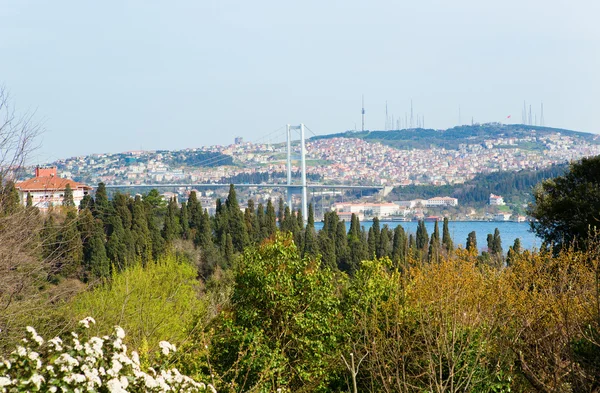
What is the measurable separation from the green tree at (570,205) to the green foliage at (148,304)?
17.8ft

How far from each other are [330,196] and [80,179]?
26.8 meters

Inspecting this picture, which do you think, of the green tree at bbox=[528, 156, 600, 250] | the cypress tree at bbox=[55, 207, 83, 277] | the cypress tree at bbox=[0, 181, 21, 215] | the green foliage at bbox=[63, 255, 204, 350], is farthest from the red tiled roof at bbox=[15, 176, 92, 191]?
the green tree at bbox=[528, 156, 600, 250]

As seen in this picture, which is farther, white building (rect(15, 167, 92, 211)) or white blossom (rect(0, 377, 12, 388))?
white building (rect(15, 167, 92, 211))

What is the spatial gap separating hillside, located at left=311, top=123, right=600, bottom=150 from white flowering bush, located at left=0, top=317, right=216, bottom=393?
5486 inches

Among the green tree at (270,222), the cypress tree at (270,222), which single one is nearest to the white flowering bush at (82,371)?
the green tree at (270,222)

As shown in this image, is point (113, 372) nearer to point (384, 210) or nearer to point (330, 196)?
point (384, 210)

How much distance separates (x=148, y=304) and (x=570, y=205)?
6298 mm

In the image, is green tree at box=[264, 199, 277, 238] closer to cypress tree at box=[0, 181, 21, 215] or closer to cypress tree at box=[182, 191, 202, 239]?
cypress tree at box=[182, 191, 202, 239]

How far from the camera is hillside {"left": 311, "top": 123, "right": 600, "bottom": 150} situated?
142 meters

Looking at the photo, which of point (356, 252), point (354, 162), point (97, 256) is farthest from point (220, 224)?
point (354, 162)

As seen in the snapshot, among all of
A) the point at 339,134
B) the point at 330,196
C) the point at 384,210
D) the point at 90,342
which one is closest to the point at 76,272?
the point at 90,342

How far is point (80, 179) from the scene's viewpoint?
76750mm

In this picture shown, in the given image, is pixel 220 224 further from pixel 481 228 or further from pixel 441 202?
pixel 441 202

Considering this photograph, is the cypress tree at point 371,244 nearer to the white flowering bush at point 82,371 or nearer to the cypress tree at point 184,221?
the cypress tree at point 184,221
